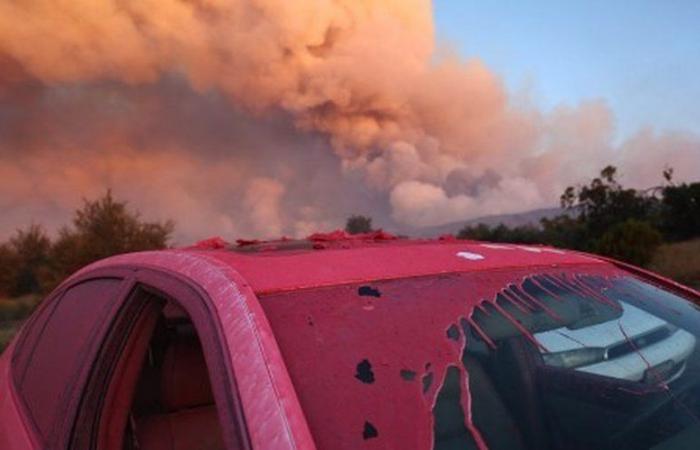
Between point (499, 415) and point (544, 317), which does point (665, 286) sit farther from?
point (499, 415)

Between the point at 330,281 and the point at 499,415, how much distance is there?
0.47m

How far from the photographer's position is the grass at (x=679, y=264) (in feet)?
73.2

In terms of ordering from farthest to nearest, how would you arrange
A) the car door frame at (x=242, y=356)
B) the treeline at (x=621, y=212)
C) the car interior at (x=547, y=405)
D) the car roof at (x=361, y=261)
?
the treeline at (x=621, y=212)
the car roof at (x=361, y=261)
the car interior at (x=547, y=405)
the car door frame at (x=242, y=356)

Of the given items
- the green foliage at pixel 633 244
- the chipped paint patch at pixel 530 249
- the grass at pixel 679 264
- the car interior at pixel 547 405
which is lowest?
the grass at pixel 679 264

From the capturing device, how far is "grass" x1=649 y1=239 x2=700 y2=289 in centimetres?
2231

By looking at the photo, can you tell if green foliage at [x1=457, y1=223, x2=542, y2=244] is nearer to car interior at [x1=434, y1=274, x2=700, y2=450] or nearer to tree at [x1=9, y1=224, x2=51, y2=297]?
tree at [x1=9, y1=224, x2=51, y2=297]

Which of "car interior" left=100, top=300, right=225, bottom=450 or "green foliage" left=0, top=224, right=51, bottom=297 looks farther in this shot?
"green foliage" left=0, top=224, right=51, bottom=297

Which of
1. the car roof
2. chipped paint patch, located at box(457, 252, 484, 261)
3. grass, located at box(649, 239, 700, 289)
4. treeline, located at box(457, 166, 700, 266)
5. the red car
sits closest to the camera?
the red car

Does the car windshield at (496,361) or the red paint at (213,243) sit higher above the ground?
the red paint at (213,243)

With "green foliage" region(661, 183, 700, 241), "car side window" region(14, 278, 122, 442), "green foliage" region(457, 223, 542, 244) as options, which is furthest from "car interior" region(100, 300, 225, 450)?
"green foliage" region(661, 183, 700, 241)

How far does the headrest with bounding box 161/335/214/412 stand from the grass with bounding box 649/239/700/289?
2056cm

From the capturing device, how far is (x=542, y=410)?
1696 mm

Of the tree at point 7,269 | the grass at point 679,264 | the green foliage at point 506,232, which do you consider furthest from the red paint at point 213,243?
the green foliage at point 506,232

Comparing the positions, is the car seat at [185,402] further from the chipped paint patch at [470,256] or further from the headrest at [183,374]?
the chipped paint patch at [470,256]
